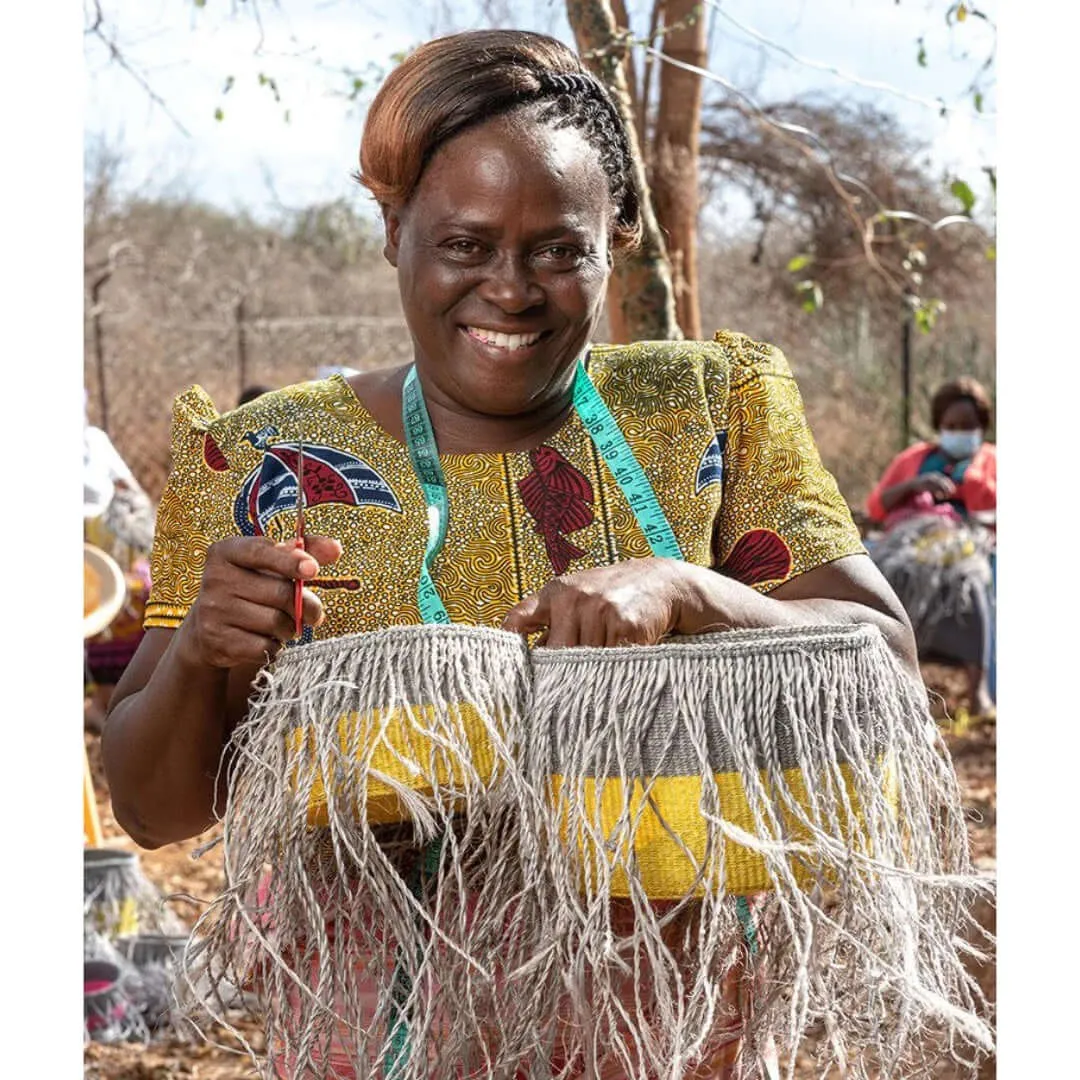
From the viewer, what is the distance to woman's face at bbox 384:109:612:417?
1628 mm

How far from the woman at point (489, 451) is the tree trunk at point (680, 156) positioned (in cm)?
213

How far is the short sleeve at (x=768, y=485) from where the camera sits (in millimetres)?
1735

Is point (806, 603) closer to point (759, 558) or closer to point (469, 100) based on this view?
point (759, 558)

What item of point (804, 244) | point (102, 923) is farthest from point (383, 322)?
point (102, 923)

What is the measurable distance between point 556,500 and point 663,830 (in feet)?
1.64

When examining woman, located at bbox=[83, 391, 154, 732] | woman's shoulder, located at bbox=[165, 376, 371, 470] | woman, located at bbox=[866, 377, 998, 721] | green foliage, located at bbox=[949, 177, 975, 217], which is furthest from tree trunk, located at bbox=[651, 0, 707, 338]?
woman, located at bbox=[866, 377, 998, 721]

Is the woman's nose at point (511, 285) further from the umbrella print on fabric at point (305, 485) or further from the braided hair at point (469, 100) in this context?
the umbrella print on fabric at point (305, 485)

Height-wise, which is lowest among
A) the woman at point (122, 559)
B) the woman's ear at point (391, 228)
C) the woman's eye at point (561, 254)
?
the woman at point (122, 559)

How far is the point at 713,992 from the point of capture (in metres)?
1.43

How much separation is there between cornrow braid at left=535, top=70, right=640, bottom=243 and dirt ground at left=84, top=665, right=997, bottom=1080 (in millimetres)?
709

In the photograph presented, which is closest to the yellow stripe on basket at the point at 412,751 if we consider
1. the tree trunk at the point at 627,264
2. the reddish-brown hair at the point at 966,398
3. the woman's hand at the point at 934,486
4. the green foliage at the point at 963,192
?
the tree trunk at the point at 627,264

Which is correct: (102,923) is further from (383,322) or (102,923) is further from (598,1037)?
(383,322)

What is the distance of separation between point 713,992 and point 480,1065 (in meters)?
0.25

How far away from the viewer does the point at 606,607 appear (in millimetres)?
1396
